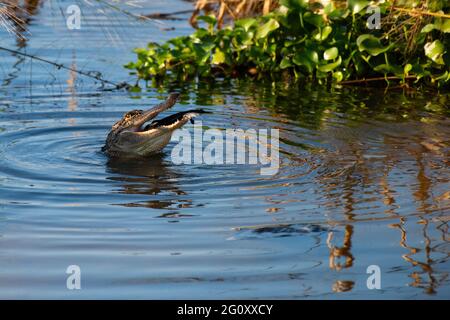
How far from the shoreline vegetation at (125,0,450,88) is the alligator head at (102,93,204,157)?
2.86 metres

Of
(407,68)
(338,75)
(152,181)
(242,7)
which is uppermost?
(242,7)

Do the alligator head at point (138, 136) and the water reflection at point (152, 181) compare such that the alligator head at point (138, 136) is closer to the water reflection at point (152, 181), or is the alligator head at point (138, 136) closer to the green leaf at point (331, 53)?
the water reflection at point (152, 181)

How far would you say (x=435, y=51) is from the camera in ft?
31.2

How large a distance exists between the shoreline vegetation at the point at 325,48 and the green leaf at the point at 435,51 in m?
0.01

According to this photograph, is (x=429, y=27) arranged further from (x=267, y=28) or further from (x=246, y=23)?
(x=246, y=23)

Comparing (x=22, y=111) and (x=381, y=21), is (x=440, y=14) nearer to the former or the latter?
(x=381, y=21)

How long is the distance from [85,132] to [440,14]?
3683 millimetres

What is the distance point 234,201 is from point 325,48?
4348 mm

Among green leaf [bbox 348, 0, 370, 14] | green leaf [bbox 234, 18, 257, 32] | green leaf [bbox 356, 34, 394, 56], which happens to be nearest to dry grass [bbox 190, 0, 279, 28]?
green leaf [bbox 234, 18, 257, 32]

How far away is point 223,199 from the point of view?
632cm

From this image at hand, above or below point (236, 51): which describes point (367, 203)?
below

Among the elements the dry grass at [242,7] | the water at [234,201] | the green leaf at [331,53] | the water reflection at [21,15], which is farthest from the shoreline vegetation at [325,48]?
the dry grass at [242,7]

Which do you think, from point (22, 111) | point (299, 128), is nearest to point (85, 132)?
point (22, 111)

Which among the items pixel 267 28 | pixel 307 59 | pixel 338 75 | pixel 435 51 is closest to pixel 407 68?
pixel 435 51
